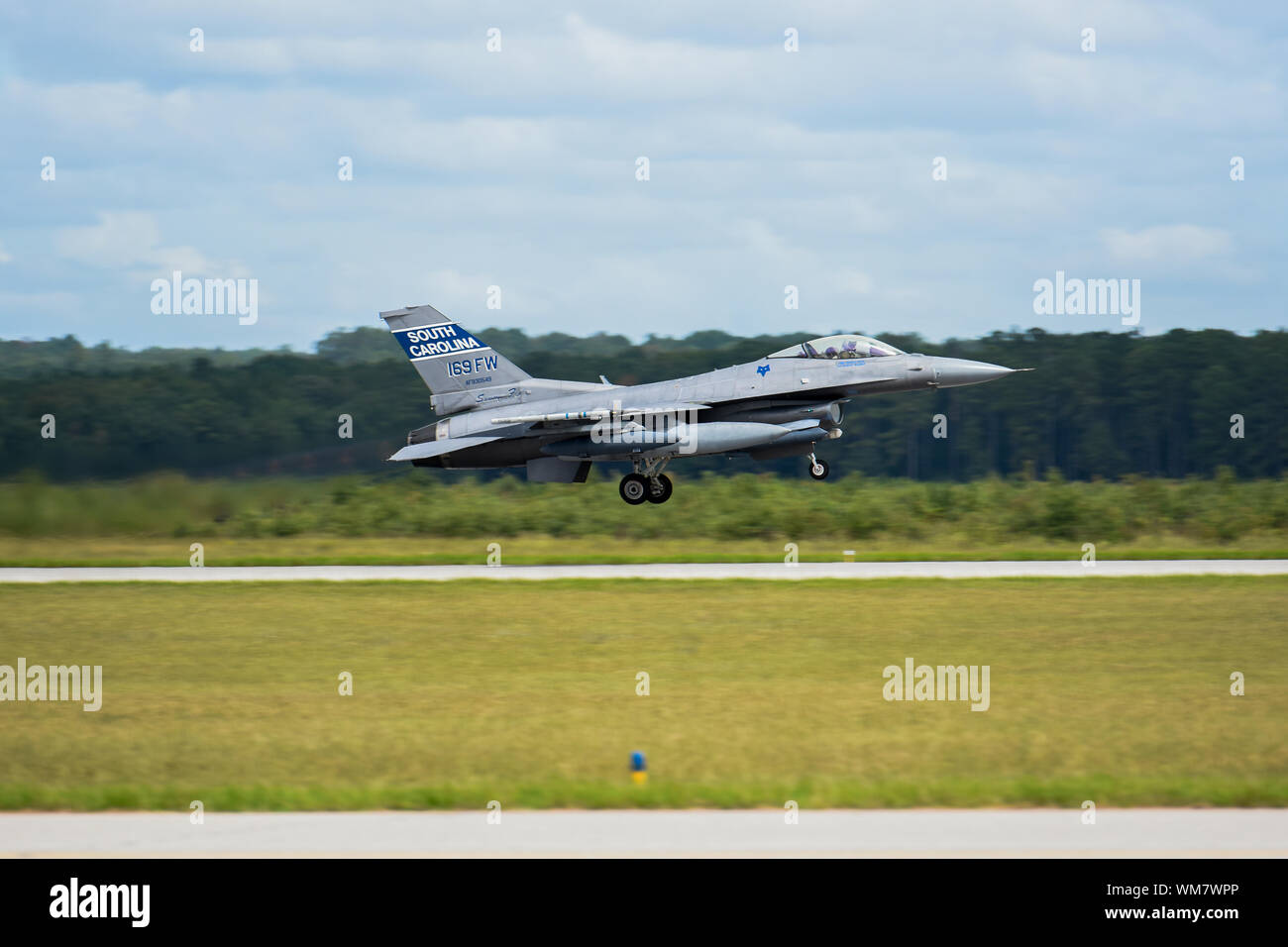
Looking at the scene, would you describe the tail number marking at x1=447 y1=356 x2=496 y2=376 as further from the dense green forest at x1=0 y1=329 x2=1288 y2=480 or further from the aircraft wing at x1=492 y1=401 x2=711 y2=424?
the dense green forest at x1=0 y1=329 x2=1288 y2=480

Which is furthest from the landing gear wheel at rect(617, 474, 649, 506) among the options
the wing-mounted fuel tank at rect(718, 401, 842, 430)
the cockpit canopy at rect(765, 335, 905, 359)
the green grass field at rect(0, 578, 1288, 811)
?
the green grass field at rect(0, 578, 1288, 811)

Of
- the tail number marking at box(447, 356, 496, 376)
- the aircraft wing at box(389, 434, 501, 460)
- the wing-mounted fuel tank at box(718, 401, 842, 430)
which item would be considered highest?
the tail number marking at box(447, 356, 496, 376)

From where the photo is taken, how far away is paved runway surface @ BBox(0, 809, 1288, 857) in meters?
7.59

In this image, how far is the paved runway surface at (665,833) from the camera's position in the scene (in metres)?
7.59

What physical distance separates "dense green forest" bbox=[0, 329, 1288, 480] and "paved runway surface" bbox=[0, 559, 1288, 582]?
4.41m

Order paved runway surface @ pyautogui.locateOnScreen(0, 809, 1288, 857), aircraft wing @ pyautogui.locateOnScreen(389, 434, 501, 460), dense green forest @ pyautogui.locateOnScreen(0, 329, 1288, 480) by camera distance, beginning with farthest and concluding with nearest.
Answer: dense green forest @ pyautogui.locateOnScreen(0, 329, 1288, 480), aircraft wing @ pyautogui.locateOnScreen(389, 434, 501, 460), paved runway surface @ pyautogui.locateOnScreen(0, 809, 1288, 857)

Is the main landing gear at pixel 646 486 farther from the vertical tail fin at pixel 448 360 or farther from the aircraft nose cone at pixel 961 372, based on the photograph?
the aircraft nose cone at pixel 961 372

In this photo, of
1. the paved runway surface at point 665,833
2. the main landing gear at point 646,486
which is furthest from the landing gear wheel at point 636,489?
the paved runway surface at point 665,833

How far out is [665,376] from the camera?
4666cm

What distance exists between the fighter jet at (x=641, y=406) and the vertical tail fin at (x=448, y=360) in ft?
0.07

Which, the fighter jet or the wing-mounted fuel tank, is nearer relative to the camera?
the fighter jet

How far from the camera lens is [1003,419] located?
154ft
